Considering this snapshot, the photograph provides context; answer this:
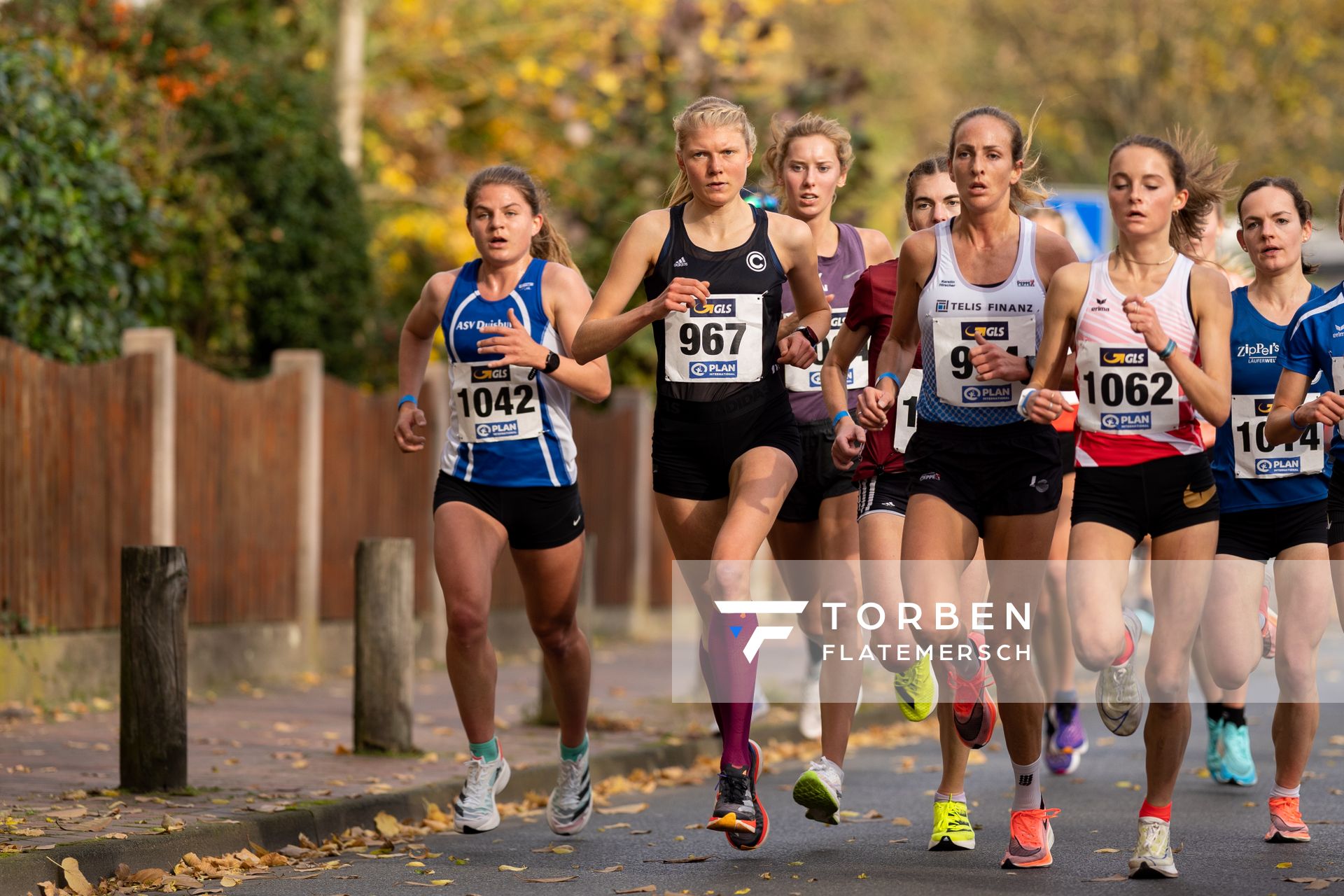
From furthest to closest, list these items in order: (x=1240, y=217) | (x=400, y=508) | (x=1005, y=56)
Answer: (x=1005, y=56) < (x=400, y=508) < (x=1240, y=217)

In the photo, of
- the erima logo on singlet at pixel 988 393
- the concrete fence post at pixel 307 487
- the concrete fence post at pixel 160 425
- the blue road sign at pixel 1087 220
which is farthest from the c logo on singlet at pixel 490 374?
the blue road sign at pixel 1087 220

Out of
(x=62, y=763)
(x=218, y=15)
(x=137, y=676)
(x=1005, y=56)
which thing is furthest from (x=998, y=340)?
(x=1005, y=56)

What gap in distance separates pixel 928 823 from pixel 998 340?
240 cm

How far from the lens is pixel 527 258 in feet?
26.2

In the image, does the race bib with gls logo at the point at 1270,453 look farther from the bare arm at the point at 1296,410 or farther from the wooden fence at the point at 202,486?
the wooden fence at the point at 202,486

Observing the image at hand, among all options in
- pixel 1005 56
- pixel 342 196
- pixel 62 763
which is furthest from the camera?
pixel 1005 56

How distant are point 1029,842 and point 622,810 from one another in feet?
8.08

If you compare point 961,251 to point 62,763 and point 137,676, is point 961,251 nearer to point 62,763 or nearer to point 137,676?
point 137,676

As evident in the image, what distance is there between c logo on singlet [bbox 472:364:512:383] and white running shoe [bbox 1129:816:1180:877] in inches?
114

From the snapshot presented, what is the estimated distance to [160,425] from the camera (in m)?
11.9

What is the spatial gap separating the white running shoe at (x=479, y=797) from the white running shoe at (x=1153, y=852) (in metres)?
2.48

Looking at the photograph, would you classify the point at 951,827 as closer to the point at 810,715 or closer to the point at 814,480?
the point at 814,480

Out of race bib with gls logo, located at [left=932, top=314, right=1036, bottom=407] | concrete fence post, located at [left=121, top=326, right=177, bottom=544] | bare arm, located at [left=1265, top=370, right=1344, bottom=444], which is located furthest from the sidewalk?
bare arm, located at [left=1265, top=370, right=1344, bottom=444]

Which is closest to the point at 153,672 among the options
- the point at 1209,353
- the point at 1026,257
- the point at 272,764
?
the point at 272,764
